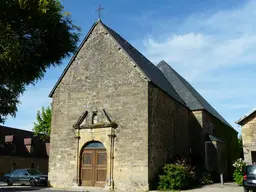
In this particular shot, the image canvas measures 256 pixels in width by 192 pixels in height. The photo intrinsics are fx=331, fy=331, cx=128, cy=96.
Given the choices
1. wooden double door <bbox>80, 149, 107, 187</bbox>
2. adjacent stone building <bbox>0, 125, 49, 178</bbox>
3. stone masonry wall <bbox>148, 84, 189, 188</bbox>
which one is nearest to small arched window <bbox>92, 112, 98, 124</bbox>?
wooden double door <bbox>80, 149, 107, 187</bbox>

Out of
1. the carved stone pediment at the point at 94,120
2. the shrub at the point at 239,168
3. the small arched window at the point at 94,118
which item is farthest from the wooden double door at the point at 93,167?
the shrub at the point at 239,168

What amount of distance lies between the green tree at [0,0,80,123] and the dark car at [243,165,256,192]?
1041cm

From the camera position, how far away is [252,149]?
1972 cm

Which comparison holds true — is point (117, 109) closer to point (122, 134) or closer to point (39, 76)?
point (122, 134)

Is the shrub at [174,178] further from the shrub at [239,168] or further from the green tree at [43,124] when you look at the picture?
the green tree at [43,124]

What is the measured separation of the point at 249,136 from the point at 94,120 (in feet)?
31.2

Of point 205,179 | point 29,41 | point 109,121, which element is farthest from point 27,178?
point 29,41

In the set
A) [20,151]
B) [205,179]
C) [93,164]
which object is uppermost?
[20,151]

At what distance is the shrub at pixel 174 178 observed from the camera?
18.2m

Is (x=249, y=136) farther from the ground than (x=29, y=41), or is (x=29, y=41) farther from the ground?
(x=29, y=41)

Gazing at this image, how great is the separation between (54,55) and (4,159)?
3389 centimetres

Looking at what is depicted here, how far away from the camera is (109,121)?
Result: 19.8 metres

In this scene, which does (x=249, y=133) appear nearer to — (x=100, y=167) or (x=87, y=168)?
(x=100, y=167)

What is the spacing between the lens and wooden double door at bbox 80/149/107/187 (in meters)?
19.5
